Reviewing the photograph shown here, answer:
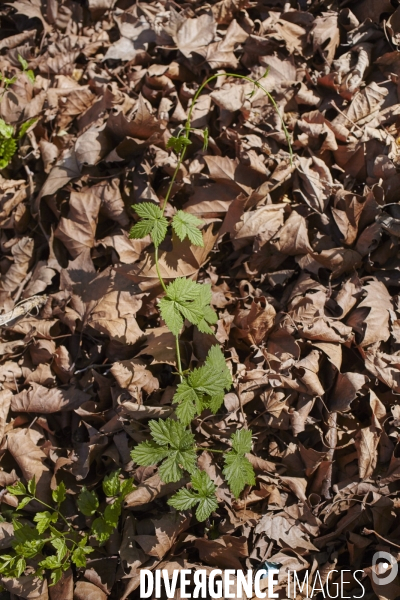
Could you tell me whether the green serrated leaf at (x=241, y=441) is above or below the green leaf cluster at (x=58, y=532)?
above

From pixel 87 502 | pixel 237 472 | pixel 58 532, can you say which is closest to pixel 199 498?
pixel 237 472

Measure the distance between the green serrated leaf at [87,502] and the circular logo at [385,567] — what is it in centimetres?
116

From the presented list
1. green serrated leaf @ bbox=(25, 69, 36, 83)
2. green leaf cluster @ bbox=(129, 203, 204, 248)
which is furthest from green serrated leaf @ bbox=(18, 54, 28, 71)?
green leaf cluster @ bbox=(129, 203, 204, 248)

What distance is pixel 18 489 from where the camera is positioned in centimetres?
214

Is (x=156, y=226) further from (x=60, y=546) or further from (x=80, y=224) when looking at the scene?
(x=60, y=546)

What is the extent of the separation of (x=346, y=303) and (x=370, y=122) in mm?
982

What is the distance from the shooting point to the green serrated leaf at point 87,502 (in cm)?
217

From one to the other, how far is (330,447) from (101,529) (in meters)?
1.02

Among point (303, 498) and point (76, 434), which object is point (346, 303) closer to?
point (303, 498)

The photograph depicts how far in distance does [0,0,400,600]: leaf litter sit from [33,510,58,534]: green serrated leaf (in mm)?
164

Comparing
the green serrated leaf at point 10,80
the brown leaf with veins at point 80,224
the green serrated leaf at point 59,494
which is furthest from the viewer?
the green serrated leaf at point 10,80

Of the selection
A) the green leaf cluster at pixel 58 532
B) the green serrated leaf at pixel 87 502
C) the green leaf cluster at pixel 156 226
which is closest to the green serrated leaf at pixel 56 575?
the green leaf cluster at pixel 58 532

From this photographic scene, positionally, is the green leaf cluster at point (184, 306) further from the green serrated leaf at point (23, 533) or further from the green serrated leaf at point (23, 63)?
the green serrated leaf at point (23, 63)

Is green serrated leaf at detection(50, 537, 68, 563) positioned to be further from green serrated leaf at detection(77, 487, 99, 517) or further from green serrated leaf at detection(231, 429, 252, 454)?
green serrated leaf at detection(231, 429, 252, 454)
